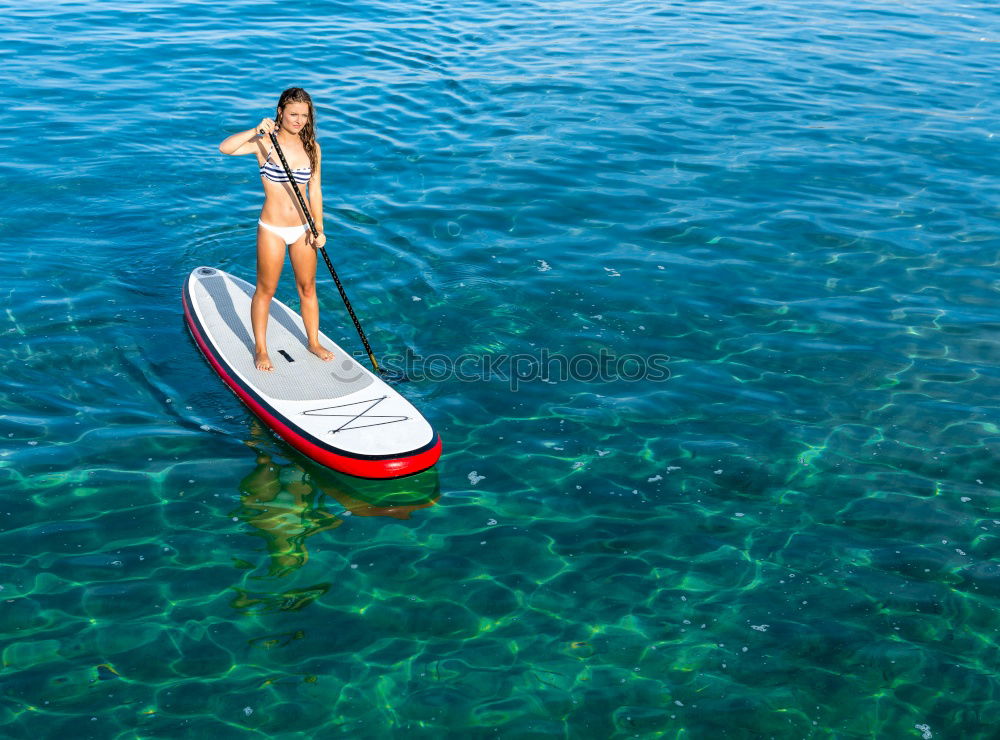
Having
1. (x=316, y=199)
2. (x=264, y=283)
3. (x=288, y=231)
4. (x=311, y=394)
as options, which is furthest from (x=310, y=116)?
(x=311, y=394)

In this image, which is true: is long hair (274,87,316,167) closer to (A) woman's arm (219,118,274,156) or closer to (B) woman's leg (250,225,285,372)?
(A) woman's arm (219,118,274,156)

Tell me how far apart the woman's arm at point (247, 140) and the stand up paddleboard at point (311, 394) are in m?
2.00

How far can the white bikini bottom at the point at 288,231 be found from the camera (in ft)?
27.5

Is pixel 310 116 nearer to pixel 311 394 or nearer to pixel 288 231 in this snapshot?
pixel 288 231

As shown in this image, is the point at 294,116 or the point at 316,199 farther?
the point at 316,199

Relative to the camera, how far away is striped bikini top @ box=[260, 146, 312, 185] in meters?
8.11

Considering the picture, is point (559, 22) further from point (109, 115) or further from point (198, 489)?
point (198, 489)

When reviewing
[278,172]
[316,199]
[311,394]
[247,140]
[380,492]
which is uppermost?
[247,140]

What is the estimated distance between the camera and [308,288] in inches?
349

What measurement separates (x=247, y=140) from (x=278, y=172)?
363 millimetres

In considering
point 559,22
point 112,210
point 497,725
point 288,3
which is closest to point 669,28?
point 559,22

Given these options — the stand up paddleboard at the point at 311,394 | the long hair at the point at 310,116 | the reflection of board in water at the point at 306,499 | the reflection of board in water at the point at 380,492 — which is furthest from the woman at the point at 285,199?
the reflection of board in water at the point at 380,492

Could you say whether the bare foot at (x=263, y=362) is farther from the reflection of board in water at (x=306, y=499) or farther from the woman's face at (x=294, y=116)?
the woman's face at (x=294, y=116)

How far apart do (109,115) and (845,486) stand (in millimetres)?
12654
